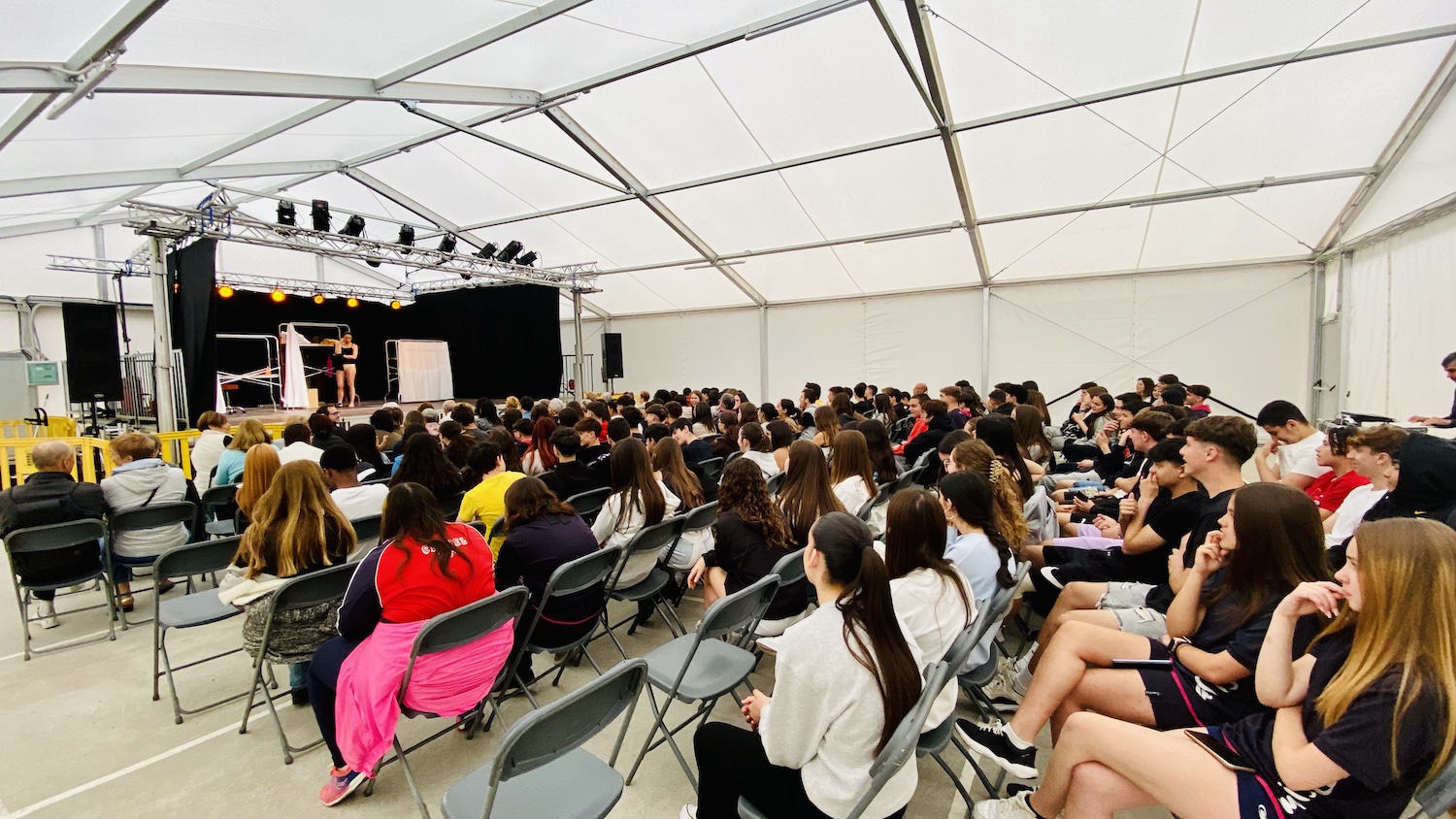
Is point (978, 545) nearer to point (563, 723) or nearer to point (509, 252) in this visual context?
point (563, 723)

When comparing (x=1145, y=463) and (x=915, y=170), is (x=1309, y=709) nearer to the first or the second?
(x=1145, y=463)

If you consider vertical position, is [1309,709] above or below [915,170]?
below

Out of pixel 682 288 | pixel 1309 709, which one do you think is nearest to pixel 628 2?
pixel 1309 709

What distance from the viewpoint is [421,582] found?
215cm

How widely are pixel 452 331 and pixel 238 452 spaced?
11.3m

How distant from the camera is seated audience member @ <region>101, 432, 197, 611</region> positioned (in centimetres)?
365

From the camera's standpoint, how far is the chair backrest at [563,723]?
1308 mm

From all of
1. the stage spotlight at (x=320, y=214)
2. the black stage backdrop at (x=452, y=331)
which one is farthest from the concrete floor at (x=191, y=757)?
the black stage backdrop at (x=452, y=331)

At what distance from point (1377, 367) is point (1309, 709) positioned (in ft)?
25.2

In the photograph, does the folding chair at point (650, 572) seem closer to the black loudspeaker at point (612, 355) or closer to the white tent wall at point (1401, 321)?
the white tent wall at point (1401, 321)

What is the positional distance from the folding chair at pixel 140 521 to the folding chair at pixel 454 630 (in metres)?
2.67

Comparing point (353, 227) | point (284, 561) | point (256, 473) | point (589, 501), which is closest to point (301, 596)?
point (284, 561)

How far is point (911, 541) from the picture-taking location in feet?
6.12

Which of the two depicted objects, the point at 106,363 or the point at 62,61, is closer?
the point at 62,61
